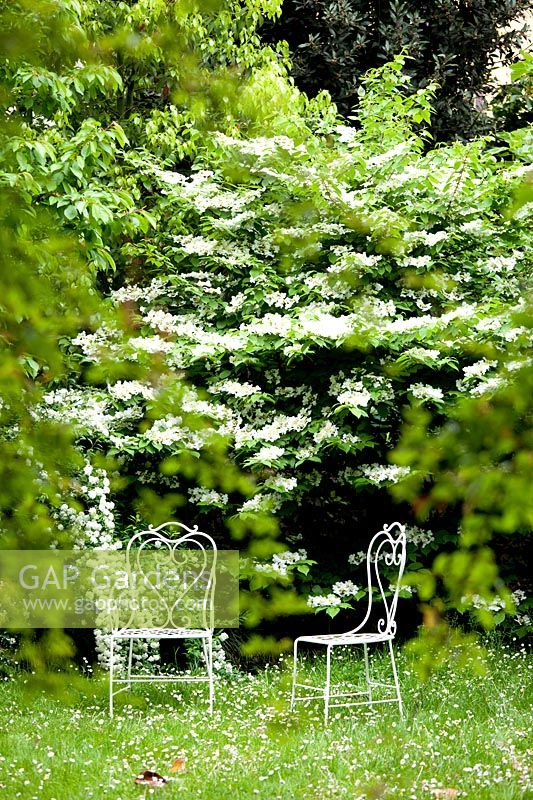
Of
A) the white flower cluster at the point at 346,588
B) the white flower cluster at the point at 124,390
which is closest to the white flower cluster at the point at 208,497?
the white flower cluster at the point at 124,390

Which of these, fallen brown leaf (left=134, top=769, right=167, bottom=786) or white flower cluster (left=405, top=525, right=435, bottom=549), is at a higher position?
white flower cluster (left=405, top=525, right=435, bottom=549)

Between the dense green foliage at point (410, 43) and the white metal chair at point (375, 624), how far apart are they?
4667 mm

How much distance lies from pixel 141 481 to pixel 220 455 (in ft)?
14.0

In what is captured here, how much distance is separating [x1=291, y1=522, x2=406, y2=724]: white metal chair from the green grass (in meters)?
0.11

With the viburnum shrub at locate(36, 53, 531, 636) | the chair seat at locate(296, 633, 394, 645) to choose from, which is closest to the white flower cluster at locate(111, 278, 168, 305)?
the viburnum shrub at locate(36, 53, 531, 636)

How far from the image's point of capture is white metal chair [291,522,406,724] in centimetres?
434

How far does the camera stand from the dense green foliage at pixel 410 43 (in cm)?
884

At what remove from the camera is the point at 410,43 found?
8.84 meters

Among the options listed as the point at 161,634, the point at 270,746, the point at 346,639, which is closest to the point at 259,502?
the point at 161,634

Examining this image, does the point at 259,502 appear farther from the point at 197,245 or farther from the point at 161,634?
the point at 197,245

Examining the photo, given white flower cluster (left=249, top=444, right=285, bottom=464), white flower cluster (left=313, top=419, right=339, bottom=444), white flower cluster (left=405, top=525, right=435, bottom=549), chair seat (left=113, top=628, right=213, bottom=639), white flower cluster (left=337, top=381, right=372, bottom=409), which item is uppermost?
white flower cluster (left=337, top=381, right=372, bottom=409)

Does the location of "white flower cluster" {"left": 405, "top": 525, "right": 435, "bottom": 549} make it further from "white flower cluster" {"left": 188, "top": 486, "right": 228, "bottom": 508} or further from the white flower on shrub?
"white flower cluster" {"left": 188, "top": 486, "right": 228, "bottom": 508}

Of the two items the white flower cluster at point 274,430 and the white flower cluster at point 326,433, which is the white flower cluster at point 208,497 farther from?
the white flower cluster at point 326,433

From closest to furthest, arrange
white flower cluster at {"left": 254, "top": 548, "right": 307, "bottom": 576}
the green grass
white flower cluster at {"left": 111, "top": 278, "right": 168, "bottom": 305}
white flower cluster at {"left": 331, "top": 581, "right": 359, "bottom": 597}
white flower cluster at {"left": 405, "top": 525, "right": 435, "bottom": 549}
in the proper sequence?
1. the green grass
2. white flower cluster at {"left": 254, "top": 548, "right": 307, "bottom": 576}
3. white flower cluster at {"left": 331, "top": 581, "right": 359, "bottom": 597}
4. white flower cluster at {"left": 405, "top": 525, "right": 435, "bottom": 549}
5. white flower cluster at {"left": 111, "top": 278, "right": 168, "bottom": 305}
